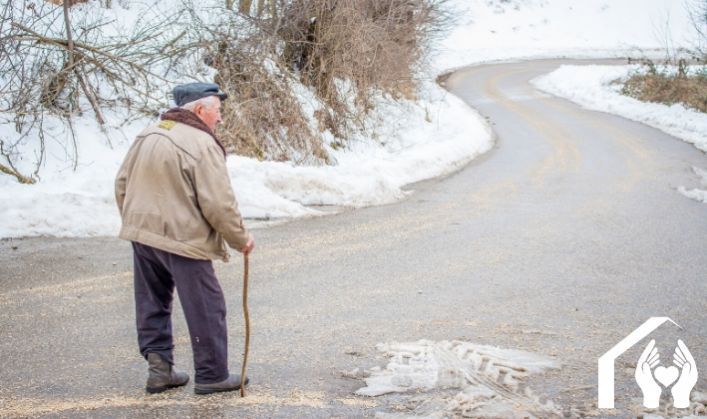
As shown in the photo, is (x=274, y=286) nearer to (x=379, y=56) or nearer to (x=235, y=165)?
(x=235, y=165)

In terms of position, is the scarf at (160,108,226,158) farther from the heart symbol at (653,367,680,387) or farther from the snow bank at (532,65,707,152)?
the snow bank at (532,65,707,152)

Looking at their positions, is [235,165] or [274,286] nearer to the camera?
[274,286]

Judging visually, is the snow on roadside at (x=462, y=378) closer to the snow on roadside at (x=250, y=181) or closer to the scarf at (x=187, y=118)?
the scarf at (x=187, y=118)

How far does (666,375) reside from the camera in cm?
486

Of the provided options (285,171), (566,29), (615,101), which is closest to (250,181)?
(285,171)

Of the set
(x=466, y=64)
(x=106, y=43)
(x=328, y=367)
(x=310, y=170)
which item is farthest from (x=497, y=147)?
(x=466, y=64)

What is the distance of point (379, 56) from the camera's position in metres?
17.5

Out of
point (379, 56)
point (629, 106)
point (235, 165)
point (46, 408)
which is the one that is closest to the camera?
point (46, 408)

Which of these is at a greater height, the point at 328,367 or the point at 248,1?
the point at 248,1

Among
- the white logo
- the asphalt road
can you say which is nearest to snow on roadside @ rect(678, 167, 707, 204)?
the asphalt road

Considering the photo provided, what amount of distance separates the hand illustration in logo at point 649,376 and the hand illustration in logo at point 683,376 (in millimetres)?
105

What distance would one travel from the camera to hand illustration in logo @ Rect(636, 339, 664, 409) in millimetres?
4284

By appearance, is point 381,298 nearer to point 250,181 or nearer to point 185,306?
point 185,306

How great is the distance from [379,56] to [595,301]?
12.0 metres
